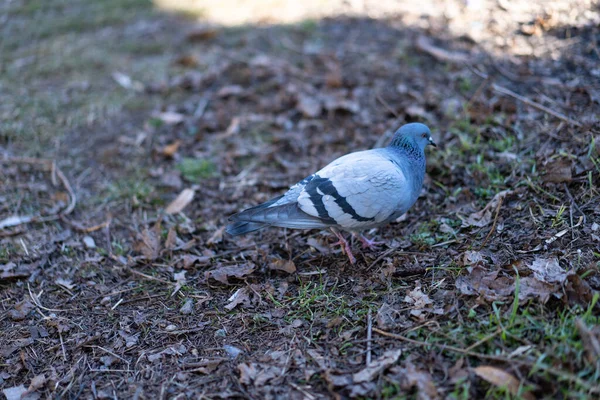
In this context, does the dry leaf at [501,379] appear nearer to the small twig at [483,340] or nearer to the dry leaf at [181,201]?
the small twig at [483,340]

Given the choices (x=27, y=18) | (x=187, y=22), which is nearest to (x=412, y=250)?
(x=187, y=22)

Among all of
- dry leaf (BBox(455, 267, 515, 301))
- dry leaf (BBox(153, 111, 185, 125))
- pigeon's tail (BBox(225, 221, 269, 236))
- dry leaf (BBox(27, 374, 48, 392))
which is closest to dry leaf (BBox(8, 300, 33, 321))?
dry leaf (BBox(27, 374, 48, 392))

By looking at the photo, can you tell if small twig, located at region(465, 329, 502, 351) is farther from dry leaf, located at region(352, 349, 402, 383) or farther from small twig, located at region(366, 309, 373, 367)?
small twig, located at region(366, 309, 373, 367)

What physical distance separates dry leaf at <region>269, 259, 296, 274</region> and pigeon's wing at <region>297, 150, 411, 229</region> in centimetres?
40

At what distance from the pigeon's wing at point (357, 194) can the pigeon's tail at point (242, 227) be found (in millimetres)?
322

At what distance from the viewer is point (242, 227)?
3.40m

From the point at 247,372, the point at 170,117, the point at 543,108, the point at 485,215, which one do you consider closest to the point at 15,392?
the point at 247,372

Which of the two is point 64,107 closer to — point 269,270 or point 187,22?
point 187,22

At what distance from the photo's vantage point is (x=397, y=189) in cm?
330

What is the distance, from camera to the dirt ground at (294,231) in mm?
2598

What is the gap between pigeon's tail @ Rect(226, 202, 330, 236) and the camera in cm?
333

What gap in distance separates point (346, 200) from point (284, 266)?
2.12 ft

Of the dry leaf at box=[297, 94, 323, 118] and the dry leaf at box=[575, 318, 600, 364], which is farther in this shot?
the dry leaf at box=[297, 94, 323, 118]

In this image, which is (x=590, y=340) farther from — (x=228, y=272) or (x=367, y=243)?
(x=228, y=272)
